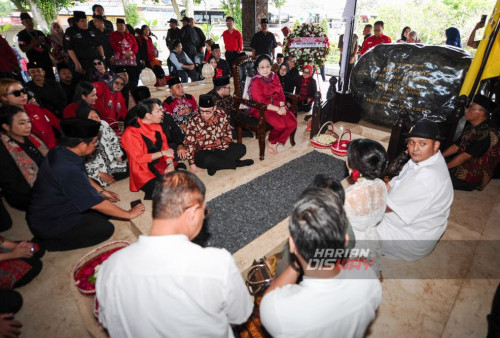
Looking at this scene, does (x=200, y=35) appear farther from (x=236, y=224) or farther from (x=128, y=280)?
(x=128, y=280)

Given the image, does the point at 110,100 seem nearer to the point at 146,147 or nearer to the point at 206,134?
the point at 146,147

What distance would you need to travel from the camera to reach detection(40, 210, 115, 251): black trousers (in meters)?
2.81

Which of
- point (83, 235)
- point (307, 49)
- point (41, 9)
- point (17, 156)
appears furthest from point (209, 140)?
point (41, 9)

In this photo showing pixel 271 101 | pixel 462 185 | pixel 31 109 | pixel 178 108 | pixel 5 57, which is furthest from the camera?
pixel 5 57

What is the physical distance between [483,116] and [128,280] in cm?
443

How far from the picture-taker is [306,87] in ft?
22.4

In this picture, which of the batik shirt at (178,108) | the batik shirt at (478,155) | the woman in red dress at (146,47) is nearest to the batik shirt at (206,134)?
the batik shirt at (178,108)

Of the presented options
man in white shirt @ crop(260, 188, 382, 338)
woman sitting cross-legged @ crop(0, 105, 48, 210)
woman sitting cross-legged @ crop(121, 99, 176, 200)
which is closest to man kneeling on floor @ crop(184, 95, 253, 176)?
woman sitting cross-legged @ crop(121, 99, 176, 200)

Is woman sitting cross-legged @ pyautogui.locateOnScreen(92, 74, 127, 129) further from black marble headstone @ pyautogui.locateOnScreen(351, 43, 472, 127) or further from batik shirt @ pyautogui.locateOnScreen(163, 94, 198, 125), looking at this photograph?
black marble headstone @ pyautogui.locateOnScreen(351, 43, 472, 127)

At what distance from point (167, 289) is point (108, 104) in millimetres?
4760

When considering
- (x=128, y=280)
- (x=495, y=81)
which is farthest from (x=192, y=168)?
(x=495, y=81)

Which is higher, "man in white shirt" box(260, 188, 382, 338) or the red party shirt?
the red party shirt

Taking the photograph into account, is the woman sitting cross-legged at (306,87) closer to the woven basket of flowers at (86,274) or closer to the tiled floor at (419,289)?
the tiled floor at (419,289)

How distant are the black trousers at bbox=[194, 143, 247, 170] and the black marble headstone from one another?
11.7 feet
